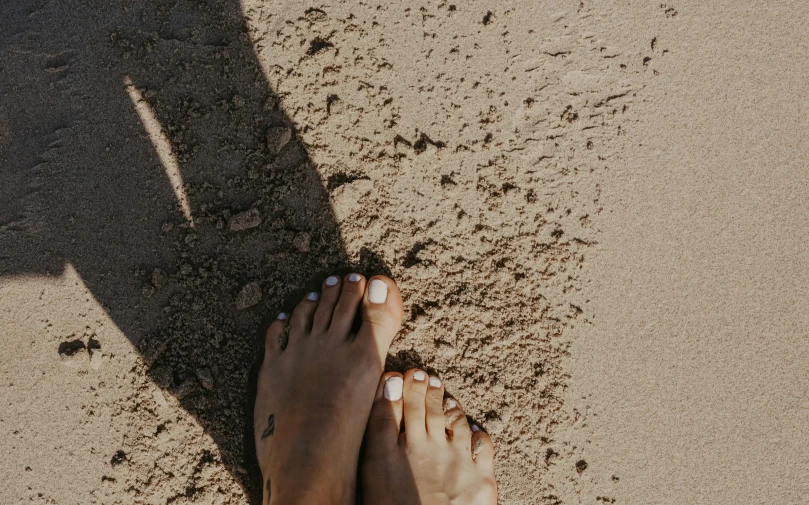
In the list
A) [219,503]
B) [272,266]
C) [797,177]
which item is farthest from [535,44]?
[219,503]

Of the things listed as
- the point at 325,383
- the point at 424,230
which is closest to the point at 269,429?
the point at 325,383

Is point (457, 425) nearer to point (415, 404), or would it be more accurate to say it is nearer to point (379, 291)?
point (415, 404)

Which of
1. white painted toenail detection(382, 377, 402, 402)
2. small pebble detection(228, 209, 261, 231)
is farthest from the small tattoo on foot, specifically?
small pebble detection(228, 209, 261, 231)

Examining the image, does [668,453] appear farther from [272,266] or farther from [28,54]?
[28,54]

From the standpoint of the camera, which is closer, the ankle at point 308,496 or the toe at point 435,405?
the ankle at point 308,496

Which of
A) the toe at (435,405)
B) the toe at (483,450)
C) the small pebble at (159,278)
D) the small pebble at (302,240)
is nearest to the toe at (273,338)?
the small pebble at (302,240)

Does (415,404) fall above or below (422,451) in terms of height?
above

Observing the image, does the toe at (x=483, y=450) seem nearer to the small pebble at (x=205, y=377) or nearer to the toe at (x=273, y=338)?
the toe at (x=273, y=338)

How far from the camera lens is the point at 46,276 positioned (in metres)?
1.72

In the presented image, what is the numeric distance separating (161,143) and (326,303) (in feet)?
2.60

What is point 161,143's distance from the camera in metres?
1.74

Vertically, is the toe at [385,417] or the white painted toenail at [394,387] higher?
the white painted toenail at [394,387]

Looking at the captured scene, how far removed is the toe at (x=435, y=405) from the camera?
5.71 feet

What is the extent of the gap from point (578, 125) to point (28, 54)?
1.95 meters
